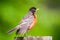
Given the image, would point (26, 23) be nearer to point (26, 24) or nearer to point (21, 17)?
point (26, 24)

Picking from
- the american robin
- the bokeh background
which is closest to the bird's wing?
the american robin

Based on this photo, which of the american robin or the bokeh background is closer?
the american robin

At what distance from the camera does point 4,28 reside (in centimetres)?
642

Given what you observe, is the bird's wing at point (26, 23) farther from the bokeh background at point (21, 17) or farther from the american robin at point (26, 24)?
the bokeh background at point (21, 17)

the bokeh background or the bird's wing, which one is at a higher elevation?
the bokeh background

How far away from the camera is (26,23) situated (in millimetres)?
4621

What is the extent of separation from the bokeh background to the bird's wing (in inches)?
47.9

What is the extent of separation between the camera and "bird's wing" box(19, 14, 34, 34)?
444cm

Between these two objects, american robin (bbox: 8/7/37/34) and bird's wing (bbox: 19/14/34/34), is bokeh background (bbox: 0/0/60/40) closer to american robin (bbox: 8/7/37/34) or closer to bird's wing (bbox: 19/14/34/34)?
american robin (bbox: 8/7/37/34)

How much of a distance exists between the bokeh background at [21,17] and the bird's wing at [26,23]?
1217 mm

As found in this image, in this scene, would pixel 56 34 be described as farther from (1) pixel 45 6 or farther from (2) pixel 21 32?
(2) pixel 21 32

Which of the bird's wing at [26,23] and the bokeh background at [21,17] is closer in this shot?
the bird's wing at [26,23]

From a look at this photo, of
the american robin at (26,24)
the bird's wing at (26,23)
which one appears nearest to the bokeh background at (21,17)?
the american robin at (26,24)

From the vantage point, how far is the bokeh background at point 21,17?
636 centimetres
